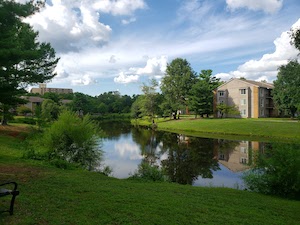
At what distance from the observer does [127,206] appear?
6.22 m

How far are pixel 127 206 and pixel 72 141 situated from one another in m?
11.2

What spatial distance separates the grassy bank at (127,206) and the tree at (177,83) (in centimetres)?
4984

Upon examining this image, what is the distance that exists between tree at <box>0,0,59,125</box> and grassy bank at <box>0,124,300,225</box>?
6.01 m

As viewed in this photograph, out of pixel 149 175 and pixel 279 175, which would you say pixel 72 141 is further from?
pixel 279 175

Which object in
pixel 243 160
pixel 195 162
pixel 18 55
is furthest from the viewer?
pixel 243 160

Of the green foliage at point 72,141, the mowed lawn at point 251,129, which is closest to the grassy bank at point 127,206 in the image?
the green foliage at point 72,141

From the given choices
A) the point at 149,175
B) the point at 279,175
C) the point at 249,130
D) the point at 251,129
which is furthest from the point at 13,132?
the point at 251,129

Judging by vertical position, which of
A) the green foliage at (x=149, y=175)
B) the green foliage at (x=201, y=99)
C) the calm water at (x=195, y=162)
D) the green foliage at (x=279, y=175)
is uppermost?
the green foliage at (x=201, y=99)

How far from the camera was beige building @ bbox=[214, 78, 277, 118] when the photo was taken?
Answer: 54156 millimetres

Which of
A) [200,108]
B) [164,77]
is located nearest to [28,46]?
[200,108]

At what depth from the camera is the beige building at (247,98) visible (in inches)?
2132

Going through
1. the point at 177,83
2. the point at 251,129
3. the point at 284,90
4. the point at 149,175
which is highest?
the point at 177,83

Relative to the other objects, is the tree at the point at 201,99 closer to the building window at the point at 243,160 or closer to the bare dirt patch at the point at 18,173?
the building window at the point at 243,160

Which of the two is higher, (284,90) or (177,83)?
(177,83)
